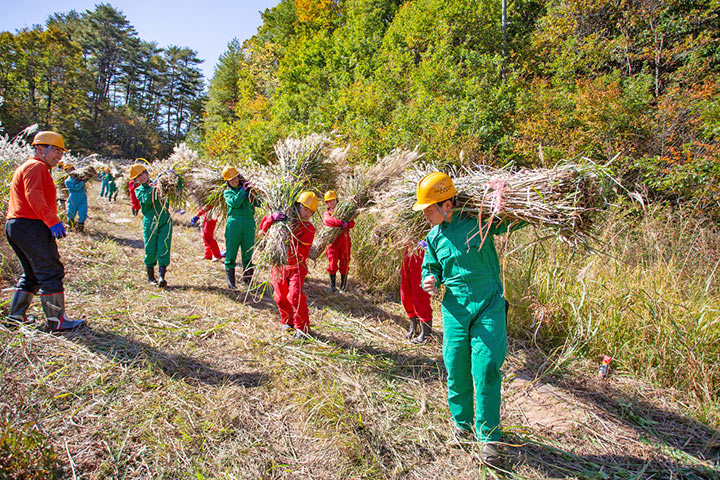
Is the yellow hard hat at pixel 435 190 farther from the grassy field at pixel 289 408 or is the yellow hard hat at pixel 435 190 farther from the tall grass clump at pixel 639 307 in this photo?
the grassy field at pixel 289 408

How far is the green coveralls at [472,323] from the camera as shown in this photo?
7.22 feet

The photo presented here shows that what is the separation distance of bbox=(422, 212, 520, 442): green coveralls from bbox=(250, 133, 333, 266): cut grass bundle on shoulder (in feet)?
6.23

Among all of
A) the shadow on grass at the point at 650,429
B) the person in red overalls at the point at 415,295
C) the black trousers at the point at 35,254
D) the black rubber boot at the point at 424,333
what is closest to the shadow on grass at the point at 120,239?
the black trousers at the point at 35,254

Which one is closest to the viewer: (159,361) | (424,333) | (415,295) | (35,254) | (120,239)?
(159,361)

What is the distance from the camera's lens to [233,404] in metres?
2.66

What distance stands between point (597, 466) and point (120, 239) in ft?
29.4

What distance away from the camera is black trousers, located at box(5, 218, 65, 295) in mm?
3191

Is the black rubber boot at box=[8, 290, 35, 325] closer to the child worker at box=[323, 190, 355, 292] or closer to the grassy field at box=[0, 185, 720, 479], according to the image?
the grassy field at box=[0, 185, 720, 479]

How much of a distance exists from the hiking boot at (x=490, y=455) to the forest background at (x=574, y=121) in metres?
1.34

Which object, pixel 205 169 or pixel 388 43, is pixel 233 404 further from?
pixel 388 43

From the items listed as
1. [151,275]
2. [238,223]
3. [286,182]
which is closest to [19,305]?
[151,275]

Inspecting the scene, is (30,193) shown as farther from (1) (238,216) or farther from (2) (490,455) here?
(2) (490,455)

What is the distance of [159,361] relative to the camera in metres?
3.11

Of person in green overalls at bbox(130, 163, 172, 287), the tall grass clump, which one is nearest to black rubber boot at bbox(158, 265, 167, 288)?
person in green overalls at bbox(130, 163, 172, 287)
